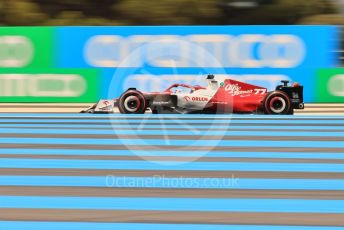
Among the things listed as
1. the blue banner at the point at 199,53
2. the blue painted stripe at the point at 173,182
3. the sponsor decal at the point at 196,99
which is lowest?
the blue painted stripe at the point at 173,182

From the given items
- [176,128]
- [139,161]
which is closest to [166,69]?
[176,128]

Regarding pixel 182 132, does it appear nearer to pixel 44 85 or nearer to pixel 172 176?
pixel 172 176

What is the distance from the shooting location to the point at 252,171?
693cm

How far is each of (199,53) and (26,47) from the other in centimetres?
410

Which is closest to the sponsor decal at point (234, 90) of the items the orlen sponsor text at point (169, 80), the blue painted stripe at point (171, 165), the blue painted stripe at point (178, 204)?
the orlen sponsor text at point (169, 80)

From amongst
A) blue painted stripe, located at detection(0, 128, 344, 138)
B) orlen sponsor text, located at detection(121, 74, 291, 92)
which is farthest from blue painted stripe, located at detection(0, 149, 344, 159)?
orlen sponsor text, located at detection(121, 74, 291, 92)

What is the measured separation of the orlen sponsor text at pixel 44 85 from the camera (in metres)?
16.2

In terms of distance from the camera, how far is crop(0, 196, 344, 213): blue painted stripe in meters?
5.13

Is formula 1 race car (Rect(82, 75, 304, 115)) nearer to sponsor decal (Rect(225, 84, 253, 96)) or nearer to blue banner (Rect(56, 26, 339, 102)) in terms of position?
sponsor decal (Rect(225, 84, 253, 96))

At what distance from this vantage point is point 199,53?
16.7 metres

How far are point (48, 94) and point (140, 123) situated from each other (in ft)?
16.7

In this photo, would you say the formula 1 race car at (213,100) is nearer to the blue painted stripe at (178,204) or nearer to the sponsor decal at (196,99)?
the sponsor decal at (196,99)

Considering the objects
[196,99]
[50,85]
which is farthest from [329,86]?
Answer: [50,85]

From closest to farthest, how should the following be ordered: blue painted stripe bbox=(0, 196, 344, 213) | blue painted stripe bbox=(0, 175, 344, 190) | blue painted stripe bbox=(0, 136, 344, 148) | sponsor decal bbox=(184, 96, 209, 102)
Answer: blue painted stripe bbox=(0, 196, 344, 213)
blue painted stripe bbox=(0, 175, 344, 190)
blue painted stripe bbox=(0, 136, 344, 148)
sponsor decal bbox=(184, 96, 209, 102)
